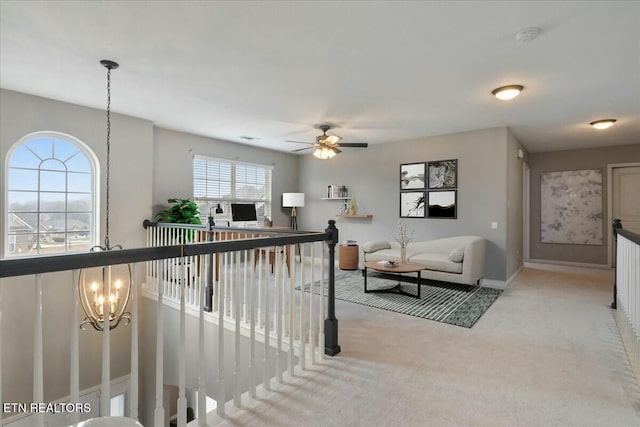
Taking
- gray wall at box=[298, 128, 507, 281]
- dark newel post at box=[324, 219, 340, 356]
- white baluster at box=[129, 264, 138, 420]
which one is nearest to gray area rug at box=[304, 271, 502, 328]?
gray wall at box=[298, 128, 507, 281]

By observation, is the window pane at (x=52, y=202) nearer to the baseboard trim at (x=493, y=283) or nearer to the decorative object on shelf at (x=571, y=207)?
the baseboard trim at (x=493, y=283)

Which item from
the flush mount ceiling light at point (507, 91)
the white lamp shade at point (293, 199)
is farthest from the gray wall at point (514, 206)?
the white lamp shade at point (293, 199)

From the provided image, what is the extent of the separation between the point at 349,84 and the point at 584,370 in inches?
129

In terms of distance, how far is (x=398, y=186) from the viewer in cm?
632

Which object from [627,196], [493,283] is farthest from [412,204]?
[627,196]

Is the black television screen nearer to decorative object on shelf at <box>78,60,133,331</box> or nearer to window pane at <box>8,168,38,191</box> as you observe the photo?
decorative object on shelf at <box>78,60,133,331</box>

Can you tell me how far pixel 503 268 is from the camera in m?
5.09

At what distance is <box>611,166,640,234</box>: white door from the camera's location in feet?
21.2

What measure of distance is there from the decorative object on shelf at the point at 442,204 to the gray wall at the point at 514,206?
0.82 metres

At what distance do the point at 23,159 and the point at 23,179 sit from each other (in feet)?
0.80

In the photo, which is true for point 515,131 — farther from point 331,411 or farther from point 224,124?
point 331,411

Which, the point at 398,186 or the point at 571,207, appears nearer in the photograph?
the point at 398,186

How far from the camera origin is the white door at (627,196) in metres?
6.46

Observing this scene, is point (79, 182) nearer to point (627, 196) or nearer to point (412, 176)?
point (412, 176)
